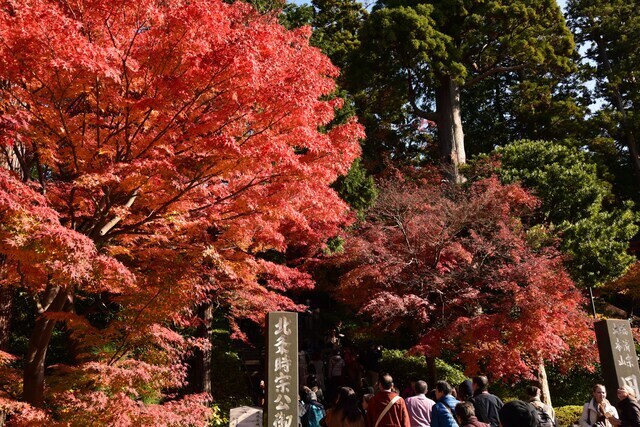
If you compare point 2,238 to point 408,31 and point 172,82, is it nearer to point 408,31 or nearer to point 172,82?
point 172,82

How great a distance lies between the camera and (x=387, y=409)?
5.61 meters

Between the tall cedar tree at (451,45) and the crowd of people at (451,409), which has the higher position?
the tall cedar tree at (451,45)

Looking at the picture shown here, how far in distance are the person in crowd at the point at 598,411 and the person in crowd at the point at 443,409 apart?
1.75 m

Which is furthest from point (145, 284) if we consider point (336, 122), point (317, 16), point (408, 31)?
point (317, 16)

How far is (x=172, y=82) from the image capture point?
593 cm

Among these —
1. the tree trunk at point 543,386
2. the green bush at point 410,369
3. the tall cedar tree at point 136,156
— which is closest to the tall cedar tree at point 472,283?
the tree trunk at point 543,386

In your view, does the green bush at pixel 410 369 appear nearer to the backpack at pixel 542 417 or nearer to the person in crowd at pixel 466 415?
the backpack at pixel 542 417

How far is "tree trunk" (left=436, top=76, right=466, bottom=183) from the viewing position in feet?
58.8

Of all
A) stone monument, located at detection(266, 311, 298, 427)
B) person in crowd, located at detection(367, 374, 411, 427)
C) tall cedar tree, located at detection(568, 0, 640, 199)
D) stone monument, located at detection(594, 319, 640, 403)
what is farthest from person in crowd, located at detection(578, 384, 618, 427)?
tall cedar tree, located at detection(568, 0, 640, 199)

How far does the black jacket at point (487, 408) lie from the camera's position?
19.4 feet

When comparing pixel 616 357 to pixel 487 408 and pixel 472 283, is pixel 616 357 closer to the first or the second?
pixel 487 408

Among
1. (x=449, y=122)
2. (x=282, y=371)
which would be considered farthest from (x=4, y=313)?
(x=449, y=122)

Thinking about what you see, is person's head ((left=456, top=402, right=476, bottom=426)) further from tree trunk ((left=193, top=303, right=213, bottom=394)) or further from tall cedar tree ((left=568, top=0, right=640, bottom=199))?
tall cedar tree ((left=568, top=0, right=640, bottom=199))

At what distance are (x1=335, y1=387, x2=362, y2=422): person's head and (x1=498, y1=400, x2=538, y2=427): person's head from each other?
1751 mm
